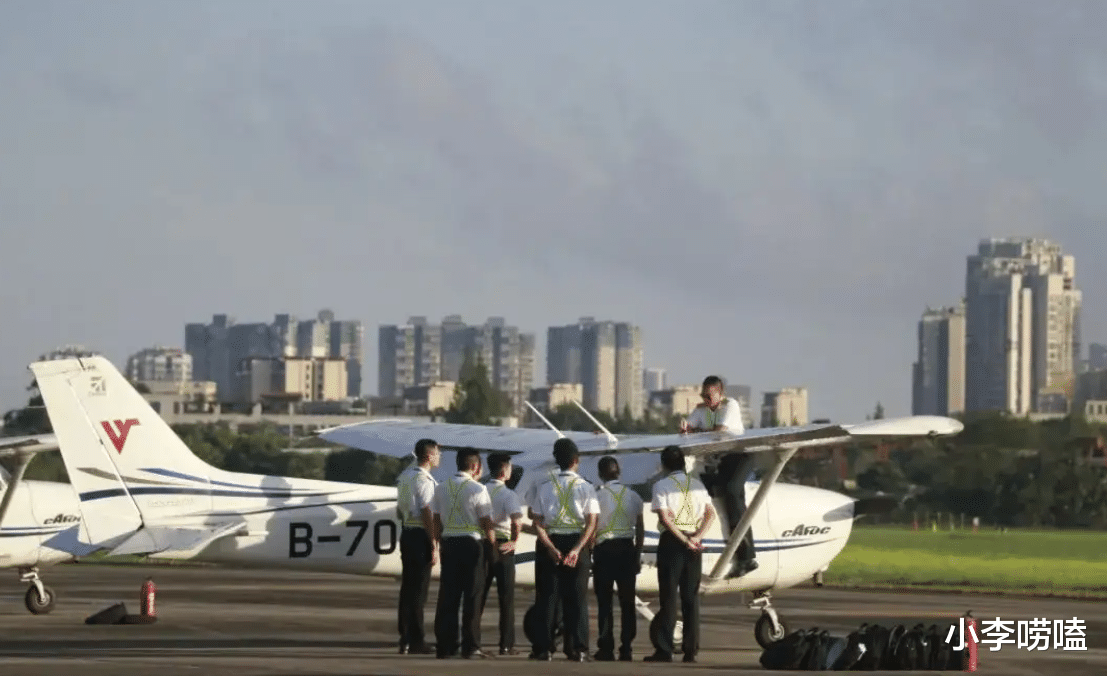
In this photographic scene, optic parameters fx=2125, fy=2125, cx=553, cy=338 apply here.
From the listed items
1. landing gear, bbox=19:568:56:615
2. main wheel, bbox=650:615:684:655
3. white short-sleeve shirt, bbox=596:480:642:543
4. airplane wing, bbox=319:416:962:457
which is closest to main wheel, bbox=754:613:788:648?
main wheel, bbox=650:615:684:655

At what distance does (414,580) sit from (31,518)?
967 cm

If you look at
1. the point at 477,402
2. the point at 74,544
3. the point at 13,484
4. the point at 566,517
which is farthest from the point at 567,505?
the point at 477,402

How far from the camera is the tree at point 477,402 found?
4235 inches

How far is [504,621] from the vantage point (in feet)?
63.8

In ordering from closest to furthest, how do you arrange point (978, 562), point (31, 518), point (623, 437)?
point (623, 437)
point (31, 518)
point (978, 562)

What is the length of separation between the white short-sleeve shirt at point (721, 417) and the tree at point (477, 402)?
84.6 meters

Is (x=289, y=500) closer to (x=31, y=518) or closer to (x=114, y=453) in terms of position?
(x=114, y=453)

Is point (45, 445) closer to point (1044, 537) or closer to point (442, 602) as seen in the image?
point (442, 602)

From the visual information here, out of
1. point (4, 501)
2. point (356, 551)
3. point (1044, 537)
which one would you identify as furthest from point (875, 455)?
point (356, 551)

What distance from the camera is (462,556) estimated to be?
62.3 feet

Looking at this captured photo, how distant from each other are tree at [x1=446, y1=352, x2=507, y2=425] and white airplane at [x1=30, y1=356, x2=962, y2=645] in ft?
274

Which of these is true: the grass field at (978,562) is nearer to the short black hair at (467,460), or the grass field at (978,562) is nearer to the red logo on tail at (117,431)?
the red logo on tail at (117,431)

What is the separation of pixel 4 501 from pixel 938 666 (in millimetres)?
13692

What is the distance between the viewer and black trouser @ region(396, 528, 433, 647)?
19.5 meters
